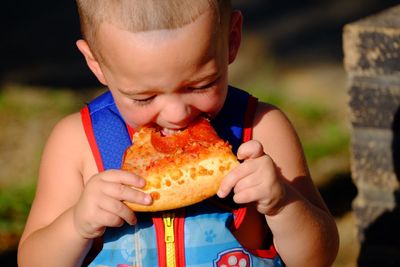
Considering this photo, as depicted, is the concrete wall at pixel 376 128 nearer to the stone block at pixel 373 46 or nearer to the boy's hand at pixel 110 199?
the stone block at pixel 373 46

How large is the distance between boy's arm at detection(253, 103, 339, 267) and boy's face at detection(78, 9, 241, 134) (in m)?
0.35

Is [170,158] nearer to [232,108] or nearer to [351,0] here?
[232,108]

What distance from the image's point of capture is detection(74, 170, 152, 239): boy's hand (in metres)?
2.67

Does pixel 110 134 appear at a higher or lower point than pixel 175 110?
lower

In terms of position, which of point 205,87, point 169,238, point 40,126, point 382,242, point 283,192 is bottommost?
point 382,242

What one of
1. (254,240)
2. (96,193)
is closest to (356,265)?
(254,240)

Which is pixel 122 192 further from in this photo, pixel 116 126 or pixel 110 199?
pixel 116 126

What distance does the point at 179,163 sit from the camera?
2820mm

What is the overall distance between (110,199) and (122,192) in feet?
0.16

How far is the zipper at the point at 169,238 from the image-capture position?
2.95 metres

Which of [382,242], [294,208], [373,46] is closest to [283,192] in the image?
[294,208]

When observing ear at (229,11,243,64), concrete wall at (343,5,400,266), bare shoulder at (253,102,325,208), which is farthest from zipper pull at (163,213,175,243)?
concrete wall at (343,5,400,266)

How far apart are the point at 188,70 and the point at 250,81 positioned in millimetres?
3636

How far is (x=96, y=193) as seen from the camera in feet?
8.91
